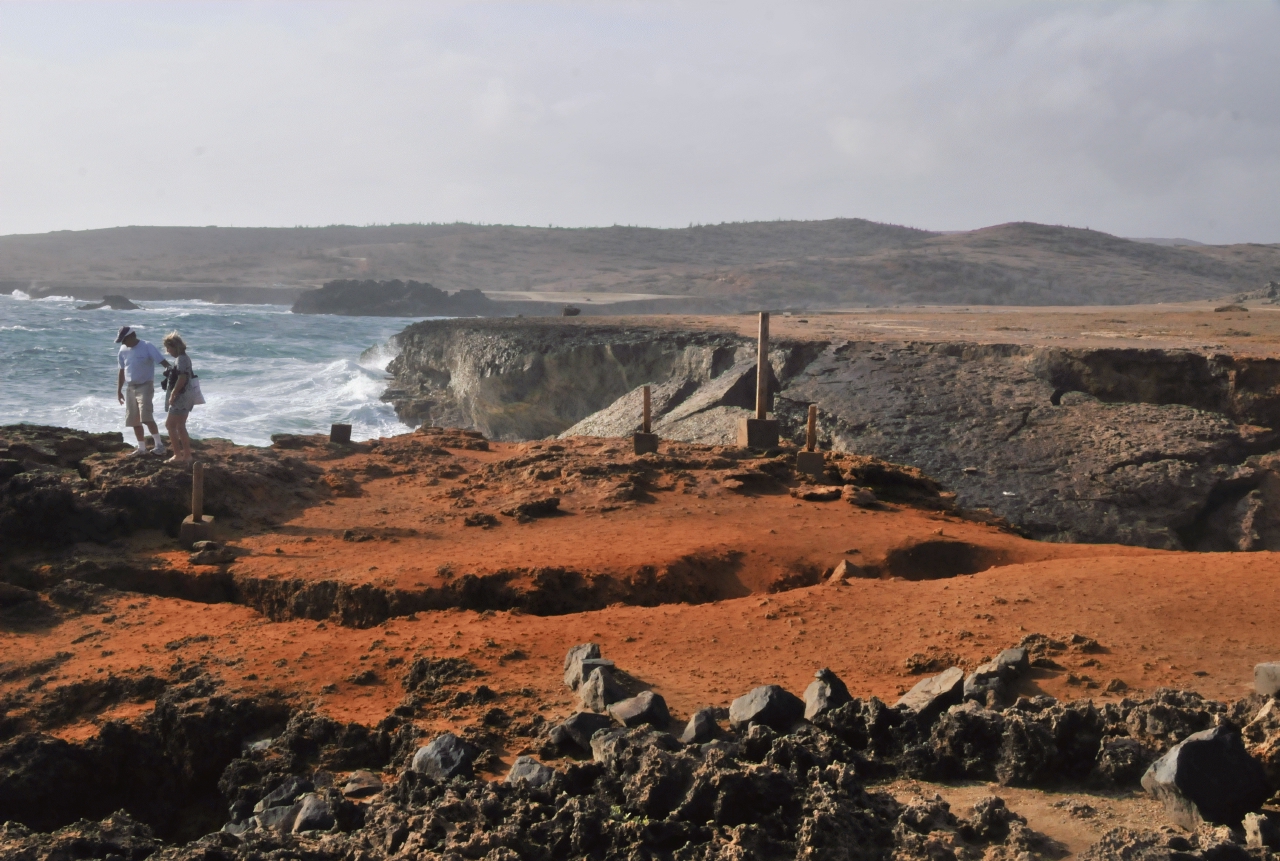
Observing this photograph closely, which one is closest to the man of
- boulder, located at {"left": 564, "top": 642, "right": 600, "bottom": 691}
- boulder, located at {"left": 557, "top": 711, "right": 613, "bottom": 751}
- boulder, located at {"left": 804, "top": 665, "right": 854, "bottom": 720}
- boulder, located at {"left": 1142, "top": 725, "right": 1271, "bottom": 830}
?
boulder, located at {"left": 564, "top": 642, "right": 600, "bottom": 691}

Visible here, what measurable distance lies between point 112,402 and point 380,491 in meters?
14.2

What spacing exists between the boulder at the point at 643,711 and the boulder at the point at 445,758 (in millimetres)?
657

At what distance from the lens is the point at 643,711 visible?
455 centimetres

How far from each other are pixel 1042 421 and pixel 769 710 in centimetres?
843

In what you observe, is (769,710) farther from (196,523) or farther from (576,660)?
(196,523)

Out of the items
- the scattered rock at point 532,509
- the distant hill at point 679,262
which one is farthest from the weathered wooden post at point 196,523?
the distant hill at point 679,262

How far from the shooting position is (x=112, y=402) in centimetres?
2125

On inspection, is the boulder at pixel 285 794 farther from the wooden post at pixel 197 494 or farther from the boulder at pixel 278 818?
the wooden post at pixel 197 494

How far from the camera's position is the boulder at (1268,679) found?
13.7ft

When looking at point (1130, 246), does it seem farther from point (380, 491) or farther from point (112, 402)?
point (380, 491)

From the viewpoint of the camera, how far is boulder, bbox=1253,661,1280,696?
4.18 meters

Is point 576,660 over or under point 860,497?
under

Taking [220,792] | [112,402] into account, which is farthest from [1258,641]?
[112,402]

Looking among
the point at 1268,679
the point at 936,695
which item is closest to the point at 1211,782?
the point at 1268,679
